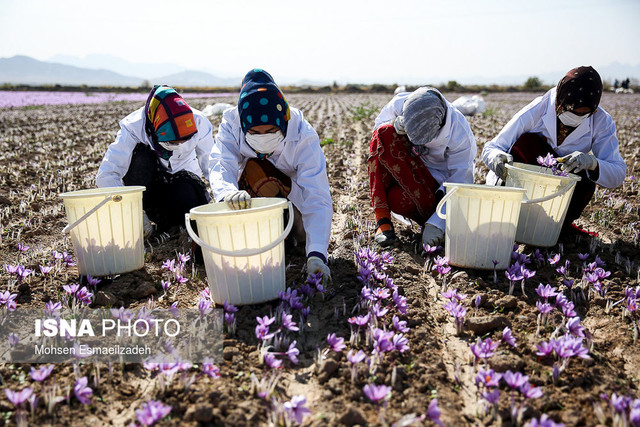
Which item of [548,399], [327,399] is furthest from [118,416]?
[548,399]

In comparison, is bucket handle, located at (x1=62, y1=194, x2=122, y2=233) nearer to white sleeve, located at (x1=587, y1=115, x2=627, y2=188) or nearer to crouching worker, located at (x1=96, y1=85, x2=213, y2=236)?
crouching worker, located at (x1=96, y1=85, x2=213, y2=236)

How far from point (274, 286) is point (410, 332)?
77 centimetres

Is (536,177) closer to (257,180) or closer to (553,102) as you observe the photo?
(553,102)

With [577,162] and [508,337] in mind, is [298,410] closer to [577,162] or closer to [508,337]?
[508,337]

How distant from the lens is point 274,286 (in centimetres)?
242

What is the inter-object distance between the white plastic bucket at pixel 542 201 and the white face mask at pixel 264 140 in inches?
64.2

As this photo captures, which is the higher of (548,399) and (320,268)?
(320,268)

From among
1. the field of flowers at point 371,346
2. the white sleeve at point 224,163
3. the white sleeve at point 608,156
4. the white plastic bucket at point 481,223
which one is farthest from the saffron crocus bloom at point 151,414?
the white sleeve at point 608,156

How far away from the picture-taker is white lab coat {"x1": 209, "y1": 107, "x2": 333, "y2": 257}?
278 cm

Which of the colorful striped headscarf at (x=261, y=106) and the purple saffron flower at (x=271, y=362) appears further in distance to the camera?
the colorful striped headscarf at (x=261, y=106)

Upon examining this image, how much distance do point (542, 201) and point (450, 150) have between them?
815mm

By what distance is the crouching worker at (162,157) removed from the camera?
3.18 metres

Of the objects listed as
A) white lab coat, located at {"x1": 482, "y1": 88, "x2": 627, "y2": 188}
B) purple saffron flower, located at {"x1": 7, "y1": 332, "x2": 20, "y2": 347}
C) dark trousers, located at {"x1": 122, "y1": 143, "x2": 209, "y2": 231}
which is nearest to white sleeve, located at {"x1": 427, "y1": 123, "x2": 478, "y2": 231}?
white lab coat, located at {"x1": 482, "y1": 88, "x2": 627, "y2": 188}

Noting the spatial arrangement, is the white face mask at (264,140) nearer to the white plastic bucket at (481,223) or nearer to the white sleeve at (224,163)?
the white sleeve at (224,163)
